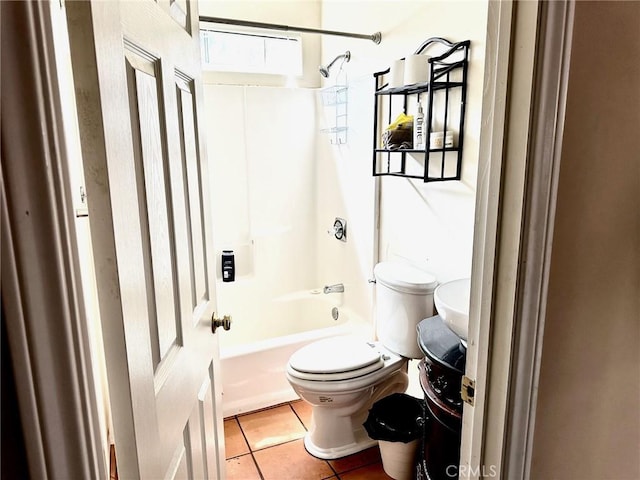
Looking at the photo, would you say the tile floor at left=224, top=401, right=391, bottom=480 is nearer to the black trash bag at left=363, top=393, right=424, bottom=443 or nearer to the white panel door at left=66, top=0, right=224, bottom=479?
the black trash bag at left=363, top=393, right=424, bottom=443

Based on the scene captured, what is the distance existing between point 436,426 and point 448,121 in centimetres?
123

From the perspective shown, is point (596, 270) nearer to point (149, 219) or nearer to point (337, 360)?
point (149, 219)

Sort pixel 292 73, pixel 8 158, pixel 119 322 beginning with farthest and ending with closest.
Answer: pixel 292 73
pixel 119 322
pixel 8 158

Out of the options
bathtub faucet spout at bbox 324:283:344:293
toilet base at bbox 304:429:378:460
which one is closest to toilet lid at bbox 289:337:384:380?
toilet base at bbox 304:429:378:460

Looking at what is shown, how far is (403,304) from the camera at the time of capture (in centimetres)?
197

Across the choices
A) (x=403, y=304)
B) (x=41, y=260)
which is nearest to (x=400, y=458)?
(x=403, y=304)

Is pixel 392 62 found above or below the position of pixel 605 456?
above

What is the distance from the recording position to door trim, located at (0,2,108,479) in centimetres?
41

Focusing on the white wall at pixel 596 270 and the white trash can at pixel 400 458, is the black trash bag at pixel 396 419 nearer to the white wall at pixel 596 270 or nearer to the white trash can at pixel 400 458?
the white trash can at pixel 400 458

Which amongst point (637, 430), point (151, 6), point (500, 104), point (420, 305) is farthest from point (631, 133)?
point (420, 305)

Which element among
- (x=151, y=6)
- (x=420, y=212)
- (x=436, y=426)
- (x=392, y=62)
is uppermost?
(x=392, y=62)

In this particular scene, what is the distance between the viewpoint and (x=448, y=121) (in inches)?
73.8

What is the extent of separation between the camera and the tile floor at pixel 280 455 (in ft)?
6.50

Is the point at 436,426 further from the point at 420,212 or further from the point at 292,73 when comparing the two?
the point at 292,73
